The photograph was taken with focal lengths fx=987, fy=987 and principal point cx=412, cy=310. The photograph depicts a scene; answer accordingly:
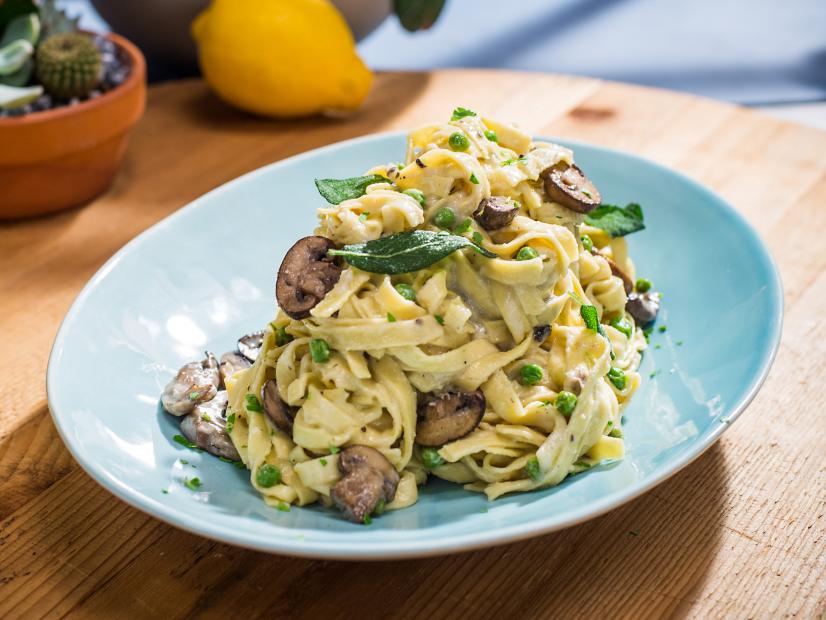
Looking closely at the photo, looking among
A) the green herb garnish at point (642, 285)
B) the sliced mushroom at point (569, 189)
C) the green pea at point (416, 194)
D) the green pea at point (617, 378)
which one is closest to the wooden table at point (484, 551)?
the green pea at point (617, 378)

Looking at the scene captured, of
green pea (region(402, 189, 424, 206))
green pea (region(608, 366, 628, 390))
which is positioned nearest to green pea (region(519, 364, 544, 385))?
green pea (region(608, 366, 628, 390))

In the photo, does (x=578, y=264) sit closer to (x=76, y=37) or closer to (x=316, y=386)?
(x=316, y=386)

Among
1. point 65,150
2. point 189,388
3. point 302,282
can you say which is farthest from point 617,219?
point 65,150

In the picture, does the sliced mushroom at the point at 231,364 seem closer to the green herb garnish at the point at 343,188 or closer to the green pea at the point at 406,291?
the green herb garnish at the point at 343,188

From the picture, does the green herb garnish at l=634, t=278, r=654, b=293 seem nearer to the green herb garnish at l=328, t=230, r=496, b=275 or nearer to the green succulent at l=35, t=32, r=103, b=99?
the green herb garnish at l=328, t=230, r=496, b=275

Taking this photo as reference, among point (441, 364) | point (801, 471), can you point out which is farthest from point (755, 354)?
point (441, 364)

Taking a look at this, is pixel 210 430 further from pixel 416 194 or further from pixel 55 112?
pixel 55 112
